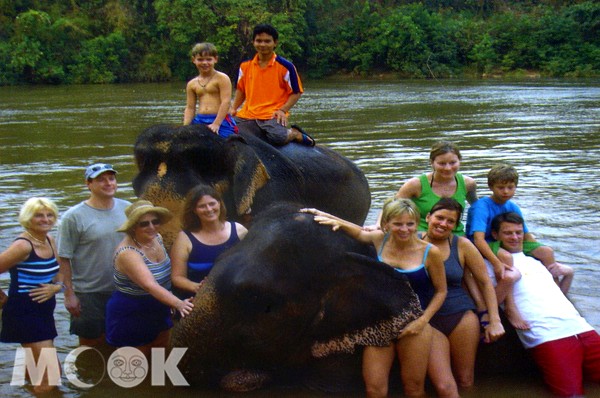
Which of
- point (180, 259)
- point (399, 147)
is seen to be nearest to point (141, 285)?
point (180, 259)

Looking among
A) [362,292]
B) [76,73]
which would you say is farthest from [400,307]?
[76,73]

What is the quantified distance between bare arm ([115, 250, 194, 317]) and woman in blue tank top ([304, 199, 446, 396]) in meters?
0.79

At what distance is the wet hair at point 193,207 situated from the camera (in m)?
4.10

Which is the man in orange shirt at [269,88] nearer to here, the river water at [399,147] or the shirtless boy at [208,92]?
the shirtless boy at [208,92]

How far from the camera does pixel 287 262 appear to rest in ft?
12.1

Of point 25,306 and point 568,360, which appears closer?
point 568,360

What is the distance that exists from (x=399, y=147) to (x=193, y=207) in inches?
400

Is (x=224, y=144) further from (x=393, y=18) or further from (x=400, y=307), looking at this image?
(x=393, y=18)

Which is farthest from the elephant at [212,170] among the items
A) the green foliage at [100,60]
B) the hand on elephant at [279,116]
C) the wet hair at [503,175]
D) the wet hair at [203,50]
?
the green foliage at [100,60]

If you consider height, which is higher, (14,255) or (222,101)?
(222,101)

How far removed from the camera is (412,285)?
12.7ft

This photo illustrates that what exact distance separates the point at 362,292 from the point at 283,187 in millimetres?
1459

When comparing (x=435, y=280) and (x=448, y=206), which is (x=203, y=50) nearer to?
(x=448, y=206)

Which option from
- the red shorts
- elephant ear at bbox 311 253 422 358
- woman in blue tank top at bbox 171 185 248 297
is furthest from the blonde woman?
the red shorts
